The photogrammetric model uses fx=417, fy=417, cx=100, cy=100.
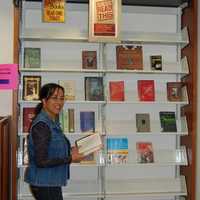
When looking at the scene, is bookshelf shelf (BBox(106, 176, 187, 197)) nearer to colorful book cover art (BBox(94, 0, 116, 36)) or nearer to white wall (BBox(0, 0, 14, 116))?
white wall (BBox(0, 0, 14, 116))

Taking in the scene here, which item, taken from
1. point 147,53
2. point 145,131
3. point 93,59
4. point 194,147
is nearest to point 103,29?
point 93,59

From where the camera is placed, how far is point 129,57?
4156 millimetres

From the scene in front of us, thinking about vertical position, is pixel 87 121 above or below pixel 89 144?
above

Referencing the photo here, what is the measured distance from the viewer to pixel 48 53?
13.8 ft

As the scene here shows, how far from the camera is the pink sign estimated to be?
388 centimetres

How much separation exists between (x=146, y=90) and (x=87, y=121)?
67 cm

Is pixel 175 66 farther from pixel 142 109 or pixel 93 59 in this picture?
pixel 93 59

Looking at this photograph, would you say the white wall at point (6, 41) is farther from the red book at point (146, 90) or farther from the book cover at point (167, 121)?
the book cover at point (167, 121)

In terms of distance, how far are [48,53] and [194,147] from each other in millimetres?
1700

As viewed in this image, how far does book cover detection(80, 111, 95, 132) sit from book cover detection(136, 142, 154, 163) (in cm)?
52

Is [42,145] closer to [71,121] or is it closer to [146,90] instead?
[71,121]

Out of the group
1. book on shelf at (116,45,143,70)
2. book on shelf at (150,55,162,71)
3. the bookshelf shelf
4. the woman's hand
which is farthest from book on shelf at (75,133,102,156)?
book on shelf at (150,55,162,71)

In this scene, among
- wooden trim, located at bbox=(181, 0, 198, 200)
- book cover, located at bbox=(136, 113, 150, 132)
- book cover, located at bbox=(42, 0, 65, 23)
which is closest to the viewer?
book cover, located at bbox=(42, 0, 65, 23)

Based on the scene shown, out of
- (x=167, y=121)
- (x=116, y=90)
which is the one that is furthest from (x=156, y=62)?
(x=167, y=121)
